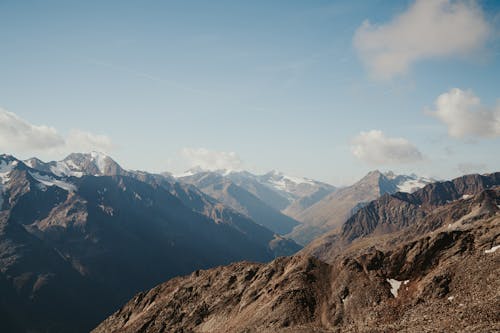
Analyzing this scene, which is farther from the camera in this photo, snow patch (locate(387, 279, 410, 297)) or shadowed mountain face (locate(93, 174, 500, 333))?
snow patch (locate(387, 279, 410, 297))

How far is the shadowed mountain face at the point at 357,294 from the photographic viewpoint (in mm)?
66438

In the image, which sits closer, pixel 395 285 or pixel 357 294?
pixel 395 285

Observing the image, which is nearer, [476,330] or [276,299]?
[476,330]

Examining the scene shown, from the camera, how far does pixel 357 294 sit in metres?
82.8

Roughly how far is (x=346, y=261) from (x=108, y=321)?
8124 cm

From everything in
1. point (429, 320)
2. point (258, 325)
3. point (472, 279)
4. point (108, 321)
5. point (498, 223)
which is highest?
point (498, 223)

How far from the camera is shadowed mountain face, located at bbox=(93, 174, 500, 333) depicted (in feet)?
218

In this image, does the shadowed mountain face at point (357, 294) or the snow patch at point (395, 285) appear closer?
the shadowed mountain face at point (357, 294)

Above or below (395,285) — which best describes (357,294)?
below

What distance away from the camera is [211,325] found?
314ft

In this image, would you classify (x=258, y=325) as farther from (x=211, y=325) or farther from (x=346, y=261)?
(x=346, y=261)

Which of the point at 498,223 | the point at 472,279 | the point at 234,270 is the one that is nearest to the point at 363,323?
the point at 472,279

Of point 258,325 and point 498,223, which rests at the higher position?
point 498,223

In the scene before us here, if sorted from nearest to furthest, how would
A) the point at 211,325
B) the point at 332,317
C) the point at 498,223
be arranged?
the point at 332,317 → the point at 498,223 → the point at 211,325
